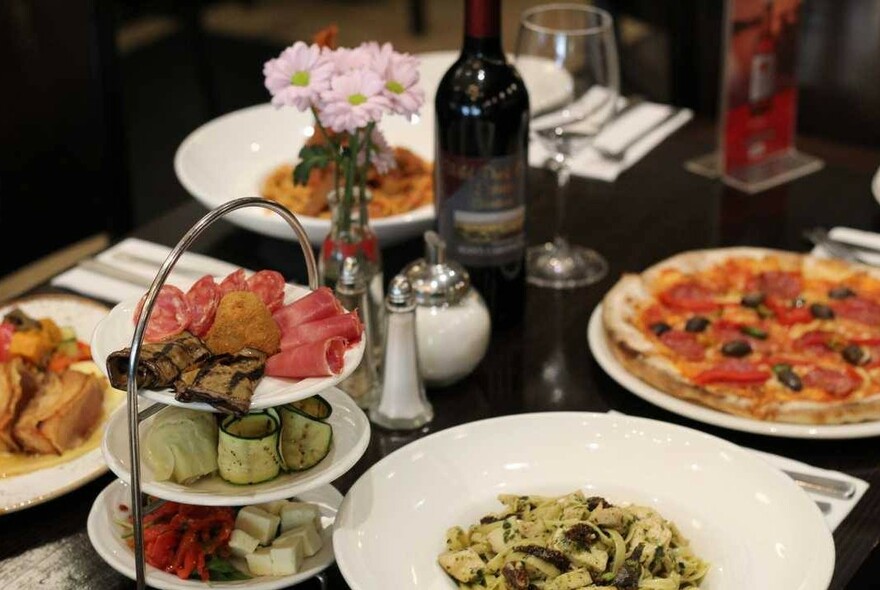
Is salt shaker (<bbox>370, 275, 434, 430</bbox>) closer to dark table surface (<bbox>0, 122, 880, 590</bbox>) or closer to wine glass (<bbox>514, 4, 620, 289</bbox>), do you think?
dark table surface (<bbox>0, 122, 880, 590</bbox>)

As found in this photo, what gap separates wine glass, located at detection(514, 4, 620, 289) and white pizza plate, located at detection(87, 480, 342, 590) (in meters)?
0.73

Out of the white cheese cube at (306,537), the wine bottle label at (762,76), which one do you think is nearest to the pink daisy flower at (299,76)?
the white cheese cube at (306,537)

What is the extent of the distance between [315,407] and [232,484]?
4.3 inches

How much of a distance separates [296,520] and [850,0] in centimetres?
196

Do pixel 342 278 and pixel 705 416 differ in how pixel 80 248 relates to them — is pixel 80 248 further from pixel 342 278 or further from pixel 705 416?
pixel 705 416

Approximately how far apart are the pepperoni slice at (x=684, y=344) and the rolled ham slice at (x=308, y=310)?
59 cm

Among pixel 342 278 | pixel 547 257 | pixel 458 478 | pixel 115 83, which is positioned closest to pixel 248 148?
pixel 115 83

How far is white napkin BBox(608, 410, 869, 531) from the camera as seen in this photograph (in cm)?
128

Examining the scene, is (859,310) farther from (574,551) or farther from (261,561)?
(261,561)

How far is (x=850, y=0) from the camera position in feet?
8.62

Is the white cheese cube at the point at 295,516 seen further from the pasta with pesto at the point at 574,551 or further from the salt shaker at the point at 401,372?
the salt shaker at the point at 401,372

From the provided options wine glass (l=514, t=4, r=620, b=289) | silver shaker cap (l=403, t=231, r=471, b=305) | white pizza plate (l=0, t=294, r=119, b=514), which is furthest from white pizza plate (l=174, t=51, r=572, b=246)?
white pizza plate (l=0, t=294, r=119, b=514)

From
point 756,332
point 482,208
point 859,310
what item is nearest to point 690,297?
point 756,332

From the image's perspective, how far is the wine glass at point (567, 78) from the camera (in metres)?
1.71
